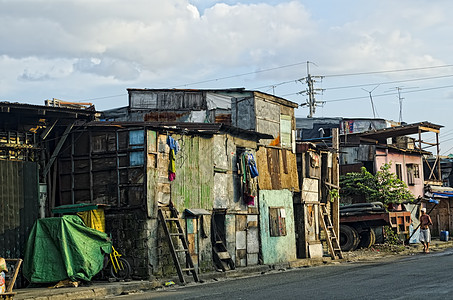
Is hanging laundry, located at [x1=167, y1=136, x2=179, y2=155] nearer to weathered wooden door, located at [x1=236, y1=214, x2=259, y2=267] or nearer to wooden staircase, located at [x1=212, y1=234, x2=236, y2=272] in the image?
wooden staircase, located at [x1=212, y1=234, x2=236, y2=272]

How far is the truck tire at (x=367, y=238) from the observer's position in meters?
33.7

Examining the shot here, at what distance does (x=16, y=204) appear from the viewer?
1889 centimetres

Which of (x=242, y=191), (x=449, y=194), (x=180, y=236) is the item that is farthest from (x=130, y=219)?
(x=449, y=194)

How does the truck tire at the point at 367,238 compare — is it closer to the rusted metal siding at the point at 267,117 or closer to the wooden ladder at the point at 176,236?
the rusted metal siding at the point at 267,117

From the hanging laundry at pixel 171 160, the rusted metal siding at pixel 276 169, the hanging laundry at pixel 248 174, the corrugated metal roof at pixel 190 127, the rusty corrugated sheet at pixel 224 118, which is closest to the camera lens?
the corrugated metal roof at pixel 190 127

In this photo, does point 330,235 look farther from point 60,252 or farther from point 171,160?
point 60,252

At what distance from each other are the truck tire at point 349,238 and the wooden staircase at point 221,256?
36.1 feet

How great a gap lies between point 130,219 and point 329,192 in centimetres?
1439

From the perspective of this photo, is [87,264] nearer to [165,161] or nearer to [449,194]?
[165,161]

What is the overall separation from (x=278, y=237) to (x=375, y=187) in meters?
12.3

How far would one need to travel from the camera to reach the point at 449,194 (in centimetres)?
4572

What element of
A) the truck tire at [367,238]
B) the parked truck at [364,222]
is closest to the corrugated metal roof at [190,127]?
the parked truck at [364,222]

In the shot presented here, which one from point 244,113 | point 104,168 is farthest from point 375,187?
point 104,168

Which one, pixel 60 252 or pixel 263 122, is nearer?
pixel 60 252
